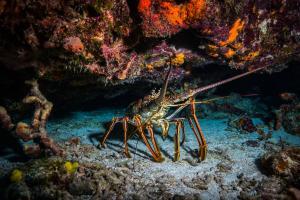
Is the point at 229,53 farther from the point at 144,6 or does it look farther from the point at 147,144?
the point at 147,144

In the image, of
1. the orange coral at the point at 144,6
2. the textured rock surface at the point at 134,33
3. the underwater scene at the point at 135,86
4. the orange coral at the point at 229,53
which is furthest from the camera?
the orange coral at the point at 229,53

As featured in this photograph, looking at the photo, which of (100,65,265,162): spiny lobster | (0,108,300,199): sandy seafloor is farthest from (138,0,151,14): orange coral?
(0,108,300,199): sandy seafloor

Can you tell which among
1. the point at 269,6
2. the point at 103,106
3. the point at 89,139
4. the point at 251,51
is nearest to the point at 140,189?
the point at 89,139

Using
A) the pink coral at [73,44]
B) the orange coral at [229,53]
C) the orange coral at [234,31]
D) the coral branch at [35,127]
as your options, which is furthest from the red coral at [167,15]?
the coral branch at [35,127]

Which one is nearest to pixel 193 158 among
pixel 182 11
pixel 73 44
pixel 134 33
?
pixel 134 33

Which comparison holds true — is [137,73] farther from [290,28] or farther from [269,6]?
[290,28]

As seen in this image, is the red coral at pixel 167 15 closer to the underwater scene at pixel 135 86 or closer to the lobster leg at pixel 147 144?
the underwater scene at pixel 135 86
